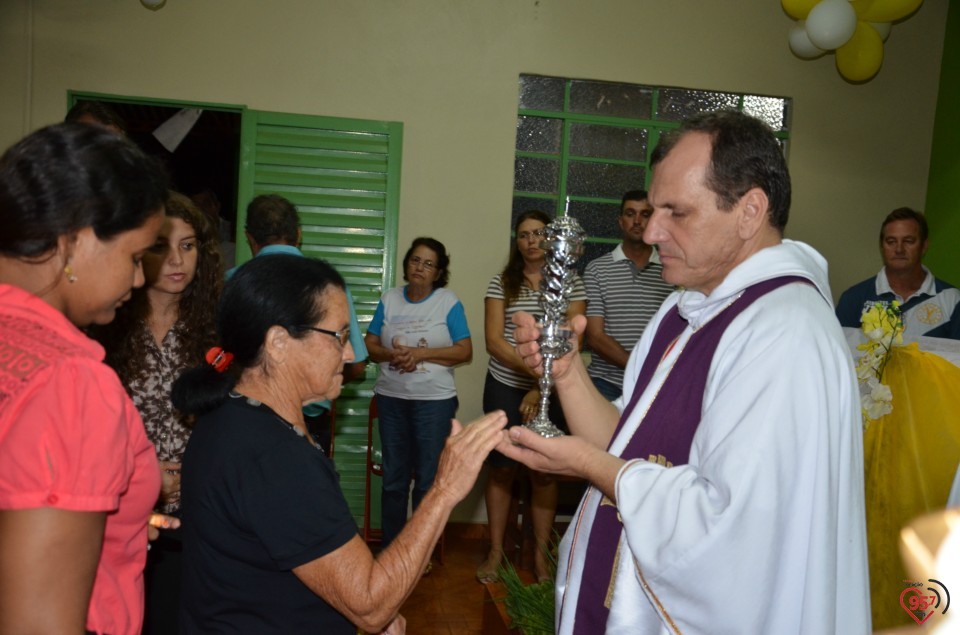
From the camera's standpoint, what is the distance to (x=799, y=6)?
16.3ft

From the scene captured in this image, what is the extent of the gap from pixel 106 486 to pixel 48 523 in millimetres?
83

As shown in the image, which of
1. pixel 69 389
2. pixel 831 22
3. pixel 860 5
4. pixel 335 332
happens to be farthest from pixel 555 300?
pixel 860 5

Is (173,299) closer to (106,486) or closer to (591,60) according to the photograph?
(106,486)

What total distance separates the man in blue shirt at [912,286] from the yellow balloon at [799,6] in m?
1.45

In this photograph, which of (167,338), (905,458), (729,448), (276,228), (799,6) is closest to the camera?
(729,448)

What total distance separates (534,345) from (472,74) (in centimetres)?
376

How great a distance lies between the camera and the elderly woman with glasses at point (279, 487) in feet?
4.96

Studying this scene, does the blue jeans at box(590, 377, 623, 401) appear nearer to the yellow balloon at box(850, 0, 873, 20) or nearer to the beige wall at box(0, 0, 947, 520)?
the beige wall at box(0, 0, 947, 520)

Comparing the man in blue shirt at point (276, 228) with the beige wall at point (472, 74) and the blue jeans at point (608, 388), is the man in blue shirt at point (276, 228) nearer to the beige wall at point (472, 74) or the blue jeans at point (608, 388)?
the blue jeans at point (608, 388)

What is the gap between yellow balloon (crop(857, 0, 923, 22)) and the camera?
4.88 meters

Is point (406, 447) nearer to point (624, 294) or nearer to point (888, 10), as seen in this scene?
point (624, 294)

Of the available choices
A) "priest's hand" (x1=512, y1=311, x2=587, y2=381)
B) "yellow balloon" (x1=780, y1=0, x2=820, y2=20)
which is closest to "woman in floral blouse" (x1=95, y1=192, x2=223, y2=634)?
"priest's hand" (x1=512, y1=311, x2=587, y2=381)

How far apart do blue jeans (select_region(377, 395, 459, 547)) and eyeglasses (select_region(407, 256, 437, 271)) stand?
0.80m

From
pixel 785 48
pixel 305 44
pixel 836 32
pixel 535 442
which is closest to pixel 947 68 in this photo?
pixel 785 48
